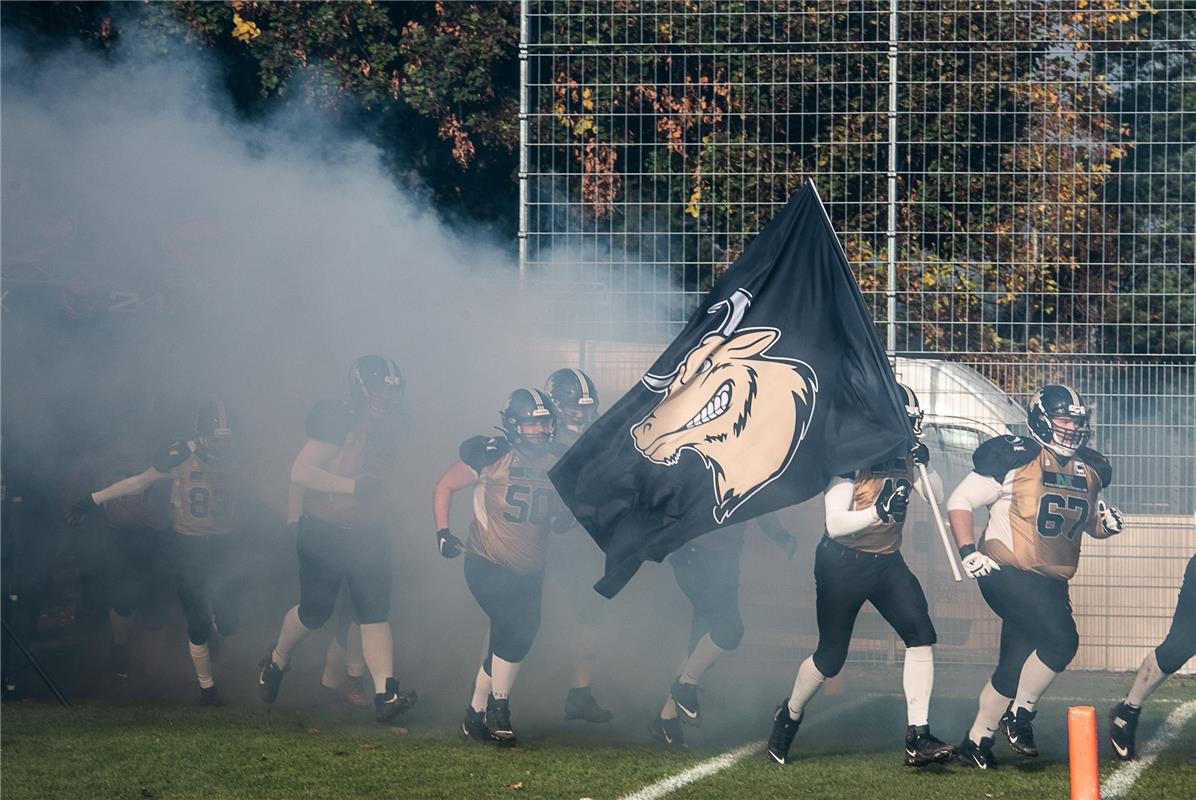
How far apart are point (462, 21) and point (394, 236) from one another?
4017 millimetres

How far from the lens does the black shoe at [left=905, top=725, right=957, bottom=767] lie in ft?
24.6

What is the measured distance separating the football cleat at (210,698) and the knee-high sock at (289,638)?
45 centimetres

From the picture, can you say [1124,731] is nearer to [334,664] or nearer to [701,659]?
[701,659]

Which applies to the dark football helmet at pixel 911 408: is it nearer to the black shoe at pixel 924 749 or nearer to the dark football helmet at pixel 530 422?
the black shoe at pixel 924 749

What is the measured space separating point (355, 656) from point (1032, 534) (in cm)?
417

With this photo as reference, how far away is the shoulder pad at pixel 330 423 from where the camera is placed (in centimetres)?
938

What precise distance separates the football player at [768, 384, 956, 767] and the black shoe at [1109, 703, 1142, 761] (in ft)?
3.46

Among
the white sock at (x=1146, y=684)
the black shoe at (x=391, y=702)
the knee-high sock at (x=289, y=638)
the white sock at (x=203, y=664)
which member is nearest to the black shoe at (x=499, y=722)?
the black shoe at (x=391, y=702)

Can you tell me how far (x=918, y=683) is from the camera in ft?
25.1

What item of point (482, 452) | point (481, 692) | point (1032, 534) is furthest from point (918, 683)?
point (482, 452)

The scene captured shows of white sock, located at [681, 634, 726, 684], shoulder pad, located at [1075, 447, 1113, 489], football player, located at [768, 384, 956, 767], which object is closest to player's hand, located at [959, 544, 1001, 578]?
football player, located at [768, 384, 956, 767]

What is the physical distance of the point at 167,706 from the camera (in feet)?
30.7

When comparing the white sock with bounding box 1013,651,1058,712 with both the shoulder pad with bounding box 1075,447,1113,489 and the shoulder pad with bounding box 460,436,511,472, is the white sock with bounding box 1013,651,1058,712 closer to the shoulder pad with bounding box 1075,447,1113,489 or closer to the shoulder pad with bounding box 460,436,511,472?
the shoulder pad with bounding box 1075,447,1113,489

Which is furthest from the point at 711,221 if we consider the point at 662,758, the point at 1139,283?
the point at 662,758
